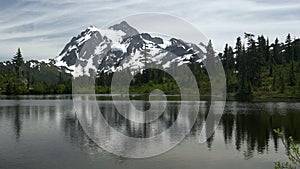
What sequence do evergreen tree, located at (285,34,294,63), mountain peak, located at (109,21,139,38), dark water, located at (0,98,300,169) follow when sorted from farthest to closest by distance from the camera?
evergreen tree, located at (285,34,294,63), mountain peak, located at (109,21,139,38), dark water, located at (0,98,300,169)

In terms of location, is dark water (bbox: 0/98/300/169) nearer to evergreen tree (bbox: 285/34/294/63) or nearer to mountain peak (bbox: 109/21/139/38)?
mountain peak (bbox: 109/21/139/38)

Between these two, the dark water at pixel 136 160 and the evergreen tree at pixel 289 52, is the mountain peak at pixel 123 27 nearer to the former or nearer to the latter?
the dark water at pixel 136 160

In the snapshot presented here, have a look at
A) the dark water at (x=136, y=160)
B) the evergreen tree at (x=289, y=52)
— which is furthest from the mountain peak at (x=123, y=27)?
the evergreen tree at (x=289, y=52)

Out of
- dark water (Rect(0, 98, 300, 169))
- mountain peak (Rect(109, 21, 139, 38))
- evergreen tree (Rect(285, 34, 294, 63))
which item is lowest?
dark water (Rect(0, 98, 300, 169))

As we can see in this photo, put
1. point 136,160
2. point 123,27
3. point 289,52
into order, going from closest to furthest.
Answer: point 136,160
point 123,27
point 289,52

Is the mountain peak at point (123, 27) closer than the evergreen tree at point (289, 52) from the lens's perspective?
Yes

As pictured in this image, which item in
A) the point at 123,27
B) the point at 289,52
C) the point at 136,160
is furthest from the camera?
the point at 289,52

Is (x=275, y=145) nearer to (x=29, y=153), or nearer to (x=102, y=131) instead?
(x=102, y=131)

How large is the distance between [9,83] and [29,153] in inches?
6121

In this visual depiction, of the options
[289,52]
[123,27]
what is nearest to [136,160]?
[123,27]

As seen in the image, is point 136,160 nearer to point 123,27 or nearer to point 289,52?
point 123,27

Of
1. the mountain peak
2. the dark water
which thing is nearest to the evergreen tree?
the dark water

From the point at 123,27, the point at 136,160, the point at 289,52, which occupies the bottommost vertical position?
the point at 136,160

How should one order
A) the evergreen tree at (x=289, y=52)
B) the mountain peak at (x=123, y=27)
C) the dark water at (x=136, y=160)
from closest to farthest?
the dark water at (x=136, y=160) → the mountain peak at (x=123, y=27) → the evergreen tree at (x=289, y=52)
